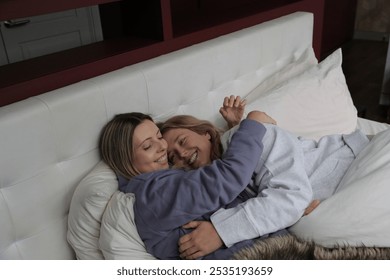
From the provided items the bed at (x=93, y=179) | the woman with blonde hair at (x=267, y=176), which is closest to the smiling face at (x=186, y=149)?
the woman with blonde hair at (x=267, y=176)

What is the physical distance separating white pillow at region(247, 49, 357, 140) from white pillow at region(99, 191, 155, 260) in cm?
68

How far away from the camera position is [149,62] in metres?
1.32

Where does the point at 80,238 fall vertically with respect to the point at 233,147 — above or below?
below

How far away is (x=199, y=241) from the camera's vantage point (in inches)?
41.3

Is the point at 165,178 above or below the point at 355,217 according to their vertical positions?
above

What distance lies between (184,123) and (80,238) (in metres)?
0.47

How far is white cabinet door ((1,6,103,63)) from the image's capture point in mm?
2043

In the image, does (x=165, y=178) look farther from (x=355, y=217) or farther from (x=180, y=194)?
(x=355, y=217)

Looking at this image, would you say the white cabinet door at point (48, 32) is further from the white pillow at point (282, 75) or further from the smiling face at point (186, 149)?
the smiling face at point (186, 149)

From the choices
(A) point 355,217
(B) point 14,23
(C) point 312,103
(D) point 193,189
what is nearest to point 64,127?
Answer: (D) point 193,189

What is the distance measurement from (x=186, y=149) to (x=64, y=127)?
0.37 metres

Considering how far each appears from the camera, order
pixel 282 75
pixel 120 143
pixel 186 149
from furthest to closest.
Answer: pixel 282 75 < pixel 186 149 < pixel 120 143

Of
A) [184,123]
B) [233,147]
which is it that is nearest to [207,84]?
[184,123]
